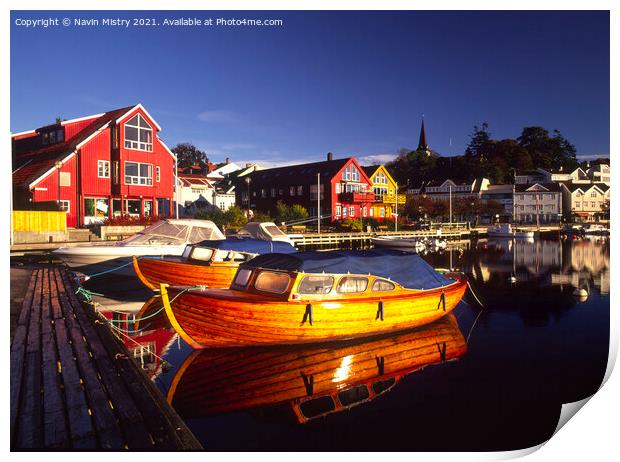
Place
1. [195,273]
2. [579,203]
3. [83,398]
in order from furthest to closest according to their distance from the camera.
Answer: [579,203], [195,273], [83,398]

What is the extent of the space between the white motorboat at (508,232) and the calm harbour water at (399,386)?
1460 inches

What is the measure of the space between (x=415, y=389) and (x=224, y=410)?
3.34 meters

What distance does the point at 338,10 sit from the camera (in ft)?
21.8

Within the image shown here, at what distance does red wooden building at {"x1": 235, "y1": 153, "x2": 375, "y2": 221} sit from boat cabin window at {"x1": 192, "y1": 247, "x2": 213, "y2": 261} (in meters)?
27.2

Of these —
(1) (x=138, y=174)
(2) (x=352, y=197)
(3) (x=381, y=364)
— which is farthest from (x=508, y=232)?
(3) (x=381, y=364)

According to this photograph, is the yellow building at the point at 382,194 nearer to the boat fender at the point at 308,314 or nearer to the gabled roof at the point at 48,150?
the gabled roof at the point at 48,150

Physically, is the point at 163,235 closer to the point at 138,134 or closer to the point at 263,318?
the point at 263,318

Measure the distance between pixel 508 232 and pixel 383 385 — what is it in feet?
151

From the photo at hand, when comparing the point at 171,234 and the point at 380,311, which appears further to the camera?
the point at 171,234

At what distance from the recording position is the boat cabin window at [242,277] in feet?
31.6

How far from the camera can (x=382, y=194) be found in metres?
47.4

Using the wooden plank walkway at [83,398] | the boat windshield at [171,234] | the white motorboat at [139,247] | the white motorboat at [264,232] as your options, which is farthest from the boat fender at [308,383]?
the white motorboat at [264,232]

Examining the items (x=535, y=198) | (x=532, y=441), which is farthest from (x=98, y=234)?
(x=535, y=198)

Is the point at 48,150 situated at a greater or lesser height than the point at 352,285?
greater
